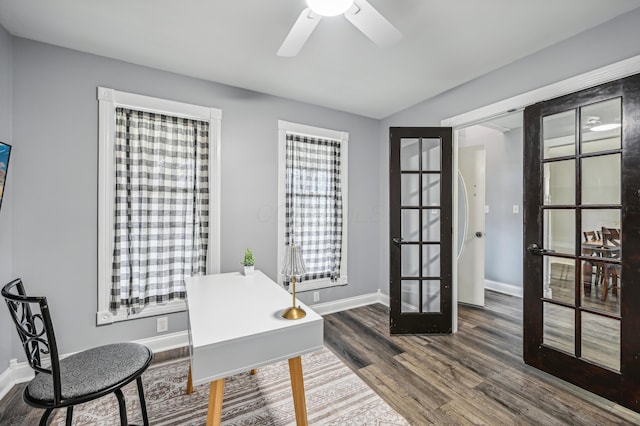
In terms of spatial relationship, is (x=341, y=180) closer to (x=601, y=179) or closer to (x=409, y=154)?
(x=409, y=154)

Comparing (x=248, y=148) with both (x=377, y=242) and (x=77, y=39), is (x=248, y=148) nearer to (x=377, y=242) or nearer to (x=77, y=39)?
(x=77, y=39)

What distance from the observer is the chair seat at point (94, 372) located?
4.10 ft

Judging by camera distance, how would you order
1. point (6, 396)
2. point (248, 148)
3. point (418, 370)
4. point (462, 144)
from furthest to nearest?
point (462, 144) → point (248, 148) → point (418, 370) → point (6, 396)

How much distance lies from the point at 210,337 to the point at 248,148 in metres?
2.16

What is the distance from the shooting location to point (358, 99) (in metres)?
3.27

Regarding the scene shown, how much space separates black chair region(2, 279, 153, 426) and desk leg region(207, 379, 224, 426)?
0.40 metres

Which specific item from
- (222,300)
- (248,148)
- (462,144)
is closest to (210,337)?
(222,300)

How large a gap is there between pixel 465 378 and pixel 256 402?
5.26 ft

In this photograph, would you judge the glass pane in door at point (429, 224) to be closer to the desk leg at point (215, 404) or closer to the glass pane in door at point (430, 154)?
the glass pane in door at point (430, 154)

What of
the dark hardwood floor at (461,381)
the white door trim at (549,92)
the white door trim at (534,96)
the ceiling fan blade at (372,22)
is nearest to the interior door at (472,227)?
the dark hardwood floor at (461,381)

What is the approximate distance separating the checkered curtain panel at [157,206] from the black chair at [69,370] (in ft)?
2.97

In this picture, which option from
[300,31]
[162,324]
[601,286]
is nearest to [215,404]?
[162,324]

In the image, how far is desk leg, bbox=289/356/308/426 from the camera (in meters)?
1.52

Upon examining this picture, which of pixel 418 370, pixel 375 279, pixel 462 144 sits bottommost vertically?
pixel 418 370
